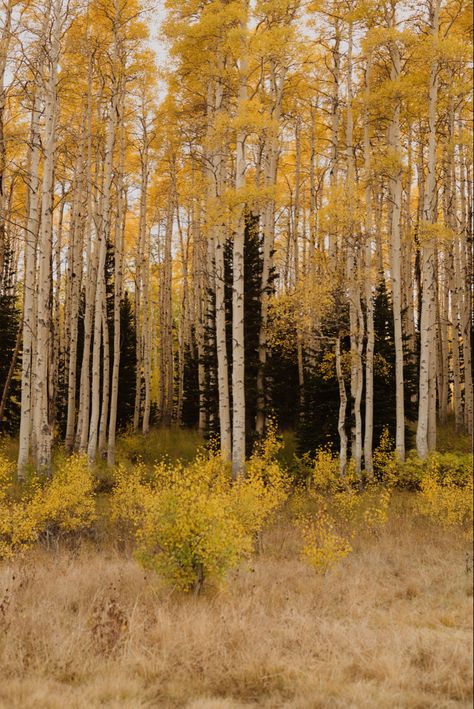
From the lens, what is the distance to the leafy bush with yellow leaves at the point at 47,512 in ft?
26.9

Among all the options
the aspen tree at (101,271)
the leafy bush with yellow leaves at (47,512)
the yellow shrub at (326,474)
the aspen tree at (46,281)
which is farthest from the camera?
the aspen tree at (101,271)

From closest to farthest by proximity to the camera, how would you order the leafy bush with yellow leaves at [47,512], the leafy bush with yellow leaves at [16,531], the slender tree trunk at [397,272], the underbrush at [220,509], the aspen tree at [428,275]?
the underbrush at [220,509], the leafy bush with yellow leaves at [16,531], the leafy bush with yellow leaves at [47,512], the aspen tree at [428,275], the slender tree trunk at [397,272]

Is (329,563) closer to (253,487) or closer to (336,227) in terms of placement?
(253,487)

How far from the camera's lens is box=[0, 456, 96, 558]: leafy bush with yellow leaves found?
8195 mm

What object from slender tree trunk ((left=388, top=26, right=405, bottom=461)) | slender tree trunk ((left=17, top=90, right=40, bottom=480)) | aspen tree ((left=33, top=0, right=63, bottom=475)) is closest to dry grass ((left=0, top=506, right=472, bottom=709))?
aspen tree ((left=33, top=0, right=63, bottom=475))

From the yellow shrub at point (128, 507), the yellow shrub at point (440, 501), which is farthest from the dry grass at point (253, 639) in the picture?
the yellow shrub at point (128, 507)

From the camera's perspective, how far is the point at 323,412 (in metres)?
13.6

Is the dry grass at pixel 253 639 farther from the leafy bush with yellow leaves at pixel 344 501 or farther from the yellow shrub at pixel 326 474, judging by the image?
the yellow shrub at pixel 326 474

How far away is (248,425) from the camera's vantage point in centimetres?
1431

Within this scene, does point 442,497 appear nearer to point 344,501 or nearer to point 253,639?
point 344,501

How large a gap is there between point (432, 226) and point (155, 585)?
8.76 metres

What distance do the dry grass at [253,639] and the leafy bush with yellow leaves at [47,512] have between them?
4.62ft

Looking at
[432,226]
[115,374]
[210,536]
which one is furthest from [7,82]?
[210,536]

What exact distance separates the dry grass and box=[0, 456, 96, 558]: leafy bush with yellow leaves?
1.41 metres
